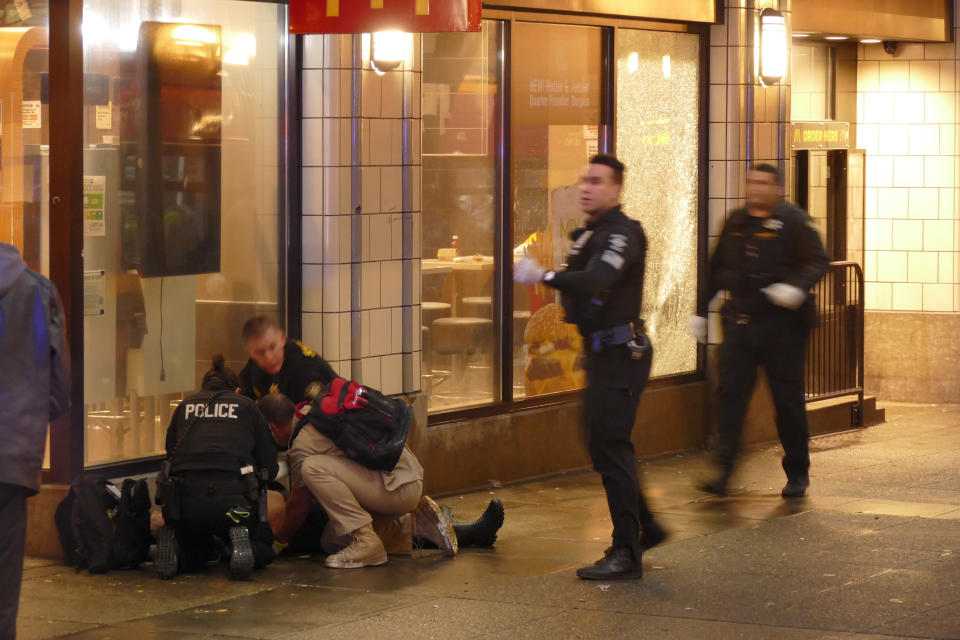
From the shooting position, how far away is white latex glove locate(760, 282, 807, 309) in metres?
8.55

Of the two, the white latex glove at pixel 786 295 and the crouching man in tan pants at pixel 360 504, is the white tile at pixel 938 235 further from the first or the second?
the crouching man in tan pants at pixel 360 504

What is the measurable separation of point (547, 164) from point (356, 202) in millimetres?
2077

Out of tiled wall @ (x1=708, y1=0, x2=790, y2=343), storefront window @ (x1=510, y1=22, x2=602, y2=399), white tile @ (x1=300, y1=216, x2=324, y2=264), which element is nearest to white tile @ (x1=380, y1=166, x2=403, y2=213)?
white tile @ (x1=300, y1=216, x2=324, y2=264)

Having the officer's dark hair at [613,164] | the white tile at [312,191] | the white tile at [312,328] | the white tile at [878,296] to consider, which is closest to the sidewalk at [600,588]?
the white tile at [312,328]

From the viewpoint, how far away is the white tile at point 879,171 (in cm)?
1456

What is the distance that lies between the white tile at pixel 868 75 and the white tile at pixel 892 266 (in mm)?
1494

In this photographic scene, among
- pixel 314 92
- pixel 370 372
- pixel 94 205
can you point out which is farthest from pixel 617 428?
pixel 314 92

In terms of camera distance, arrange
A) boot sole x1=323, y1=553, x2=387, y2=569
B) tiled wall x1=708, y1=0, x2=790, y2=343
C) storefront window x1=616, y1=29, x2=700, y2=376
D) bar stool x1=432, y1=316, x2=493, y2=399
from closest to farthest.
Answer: boot sole x1=323, y1=553, x2=387, y2=569, bar stool x1=432, y1=316, x2=493, y2=399, storefront window x1=616, y1=29, x2=700, y2=376, tiled wall x1=708, y1=0, x2=790, y2=343

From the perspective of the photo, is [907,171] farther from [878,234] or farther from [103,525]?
[103,525]

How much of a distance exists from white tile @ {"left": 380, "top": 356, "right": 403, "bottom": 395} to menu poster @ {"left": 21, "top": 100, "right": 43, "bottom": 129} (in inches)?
96.7

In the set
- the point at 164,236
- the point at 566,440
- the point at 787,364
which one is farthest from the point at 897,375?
the point at 164,236

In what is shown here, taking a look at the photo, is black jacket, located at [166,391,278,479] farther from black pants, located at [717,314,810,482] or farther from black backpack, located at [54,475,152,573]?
black pants, located at [717,314,810,482]

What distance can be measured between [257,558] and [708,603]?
2.18 m

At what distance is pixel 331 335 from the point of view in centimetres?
920
